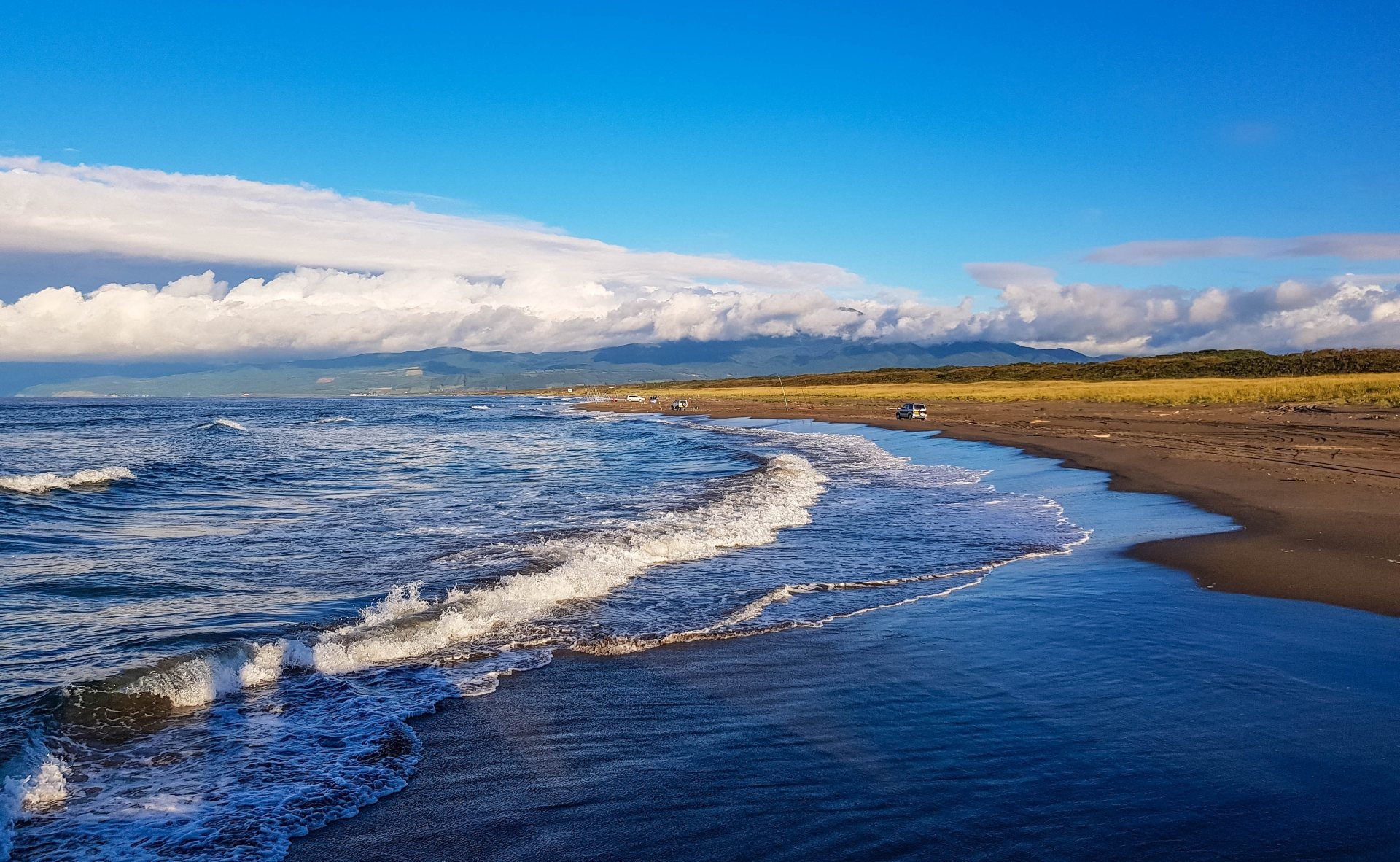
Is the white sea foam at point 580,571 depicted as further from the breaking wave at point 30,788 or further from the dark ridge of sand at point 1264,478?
the dark ridge of sand at point 1264,478

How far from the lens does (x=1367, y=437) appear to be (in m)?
31.0

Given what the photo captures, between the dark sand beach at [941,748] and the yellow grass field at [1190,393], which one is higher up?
the yellow grass field at [1190,393]

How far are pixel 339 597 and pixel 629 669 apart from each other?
5.14 m

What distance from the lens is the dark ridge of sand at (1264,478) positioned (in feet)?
39.3

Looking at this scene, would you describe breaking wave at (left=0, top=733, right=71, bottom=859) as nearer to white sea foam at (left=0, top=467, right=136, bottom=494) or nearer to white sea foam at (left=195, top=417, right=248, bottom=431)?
white sea foam at (left=0, top=467, right=136, bottom=494)

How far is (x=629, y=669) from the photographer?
8750 mm

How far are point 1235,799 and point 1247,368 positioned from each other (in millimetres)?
126741

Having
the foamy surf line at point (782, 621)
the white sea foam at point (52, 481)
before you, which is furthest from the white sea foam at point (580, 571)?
the white sea foam at point (52, 481)

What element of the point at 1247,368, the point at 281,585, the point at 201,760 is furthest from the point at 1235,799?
the point at 1247,368

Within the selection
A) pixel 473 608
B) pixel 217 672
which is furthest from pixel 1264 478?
pixel 217 672

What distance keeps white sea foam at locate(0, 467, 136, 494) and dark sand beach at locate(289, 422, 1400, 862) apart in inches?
863

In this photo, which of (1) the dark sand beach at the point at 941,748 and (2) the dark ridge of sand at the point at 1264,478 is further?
(2) the dark ridge of sand at the point at 1264,478

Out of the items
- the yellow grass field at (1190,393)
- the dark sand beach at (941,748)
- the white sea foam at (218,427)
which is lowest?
the white sea foam at (218,427)

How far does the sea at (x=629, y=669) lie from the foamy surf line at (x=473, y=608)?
55 mm
